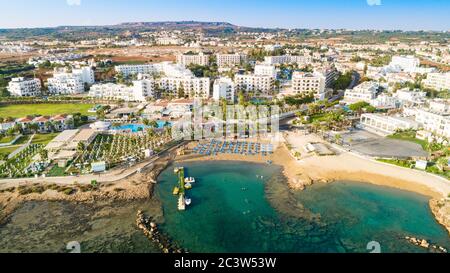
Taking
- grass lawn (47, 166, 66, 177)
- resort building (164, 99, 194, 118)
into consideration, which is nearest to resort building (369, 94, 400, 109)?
resort building (164, 99, 194, 118)

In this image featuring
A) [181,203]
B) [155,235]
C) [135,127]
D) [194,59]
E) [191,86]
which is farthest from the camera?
[194,59]

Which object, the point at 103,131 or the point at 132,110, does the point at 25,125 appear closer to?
the point at 103,131

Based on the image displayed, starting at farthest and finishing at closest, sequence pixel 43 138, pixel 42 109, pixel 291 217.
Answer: pixel 42 109 → pixel 43 138 → pixel 291 217

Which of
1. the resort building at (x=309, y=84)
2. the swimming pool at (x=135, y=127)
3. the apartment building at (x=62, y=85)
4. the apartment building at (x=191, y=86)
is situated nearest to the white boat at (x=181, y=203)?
the swimming pool at (x=135, y=127)

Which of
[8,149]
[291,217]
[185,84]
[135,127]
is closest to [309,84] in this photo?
[185,84]

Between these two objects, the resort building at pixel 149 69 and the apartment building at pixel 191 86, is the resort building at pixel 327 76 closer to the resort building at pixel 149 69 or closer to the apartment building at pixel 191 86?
the apartment building at pixel 191 86

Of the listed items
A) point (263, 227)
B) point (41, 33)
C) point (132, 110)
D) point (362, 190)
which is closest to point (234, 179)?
point (263, 227)

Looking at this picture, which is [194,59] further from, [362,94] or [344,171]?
[344,171]
